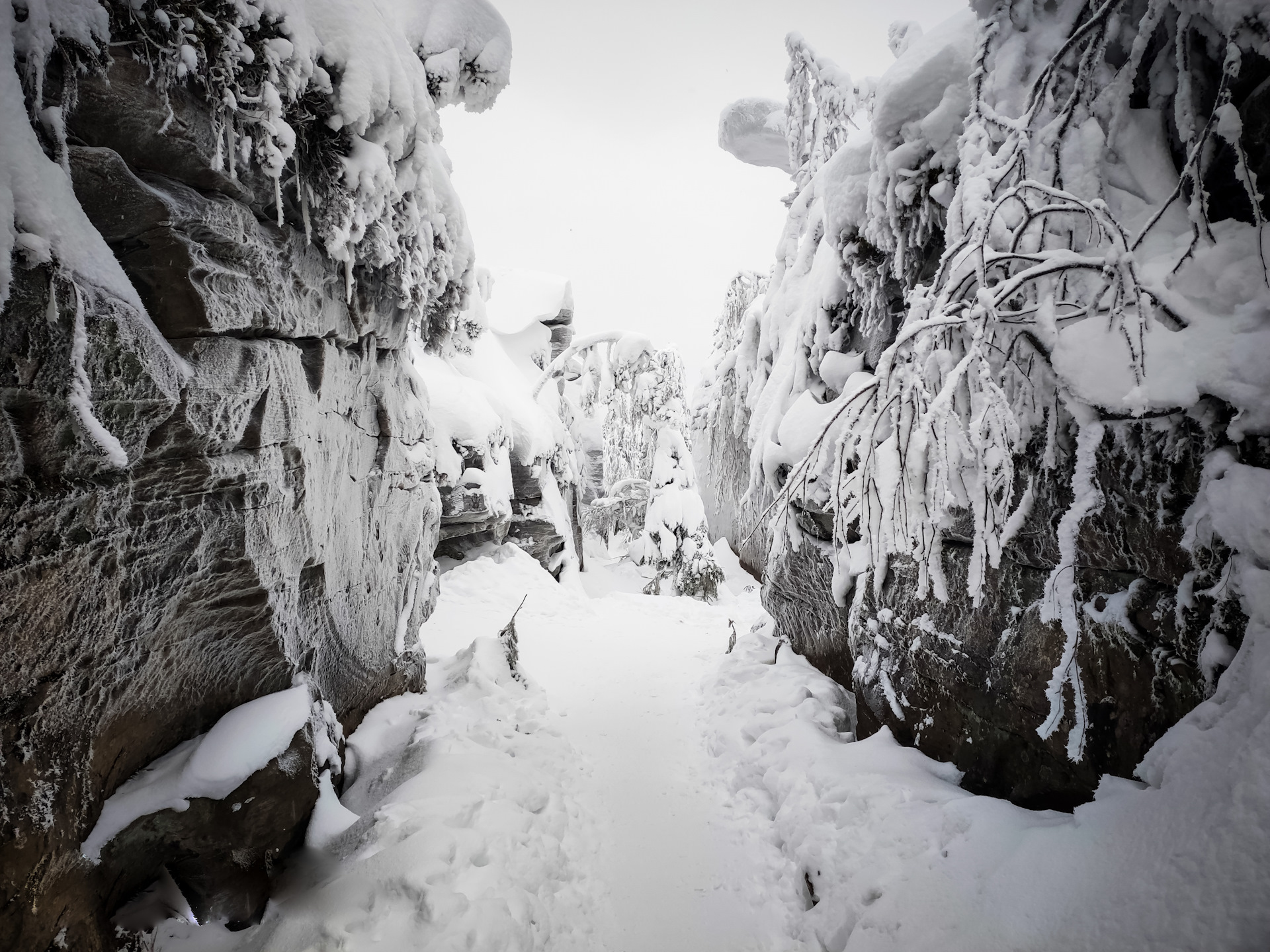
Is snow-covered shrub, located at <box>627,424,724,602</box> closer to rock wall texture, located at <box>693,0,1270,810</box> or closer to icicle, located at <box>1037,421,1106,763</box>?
rock wall texture, located at <box>693,0,1270,810</box>

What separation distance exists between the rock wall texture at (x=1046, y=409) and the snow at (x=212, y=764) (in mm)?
3112

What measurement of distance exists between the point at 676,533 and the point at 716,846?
9.42m

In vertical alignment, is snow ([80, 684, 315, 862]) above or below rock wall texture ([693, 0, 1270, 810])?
below

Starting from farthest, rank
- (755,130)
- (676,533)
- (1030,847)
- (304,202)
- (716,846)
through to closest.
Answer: (676,533) < (755,130) < (716,846) < (304,202) < (1030,847)

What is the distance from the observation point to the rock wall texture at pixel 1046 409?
190 cm

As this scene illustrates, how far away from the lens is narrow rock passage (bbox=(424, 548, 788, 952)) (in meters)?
2.79

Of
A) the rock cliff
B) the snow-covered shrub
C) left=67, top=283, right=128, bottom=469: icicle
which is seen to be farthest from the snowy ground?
the snow-covered shrub

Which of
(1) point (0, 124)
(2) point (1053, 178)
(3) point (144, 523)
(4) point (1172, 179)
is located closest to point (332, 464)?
(3) point (144, 523)

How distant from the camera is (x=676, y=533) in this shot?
12664 mm

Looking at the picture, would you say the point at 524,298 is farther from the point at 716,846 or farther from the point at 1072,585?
the point at 1072,585

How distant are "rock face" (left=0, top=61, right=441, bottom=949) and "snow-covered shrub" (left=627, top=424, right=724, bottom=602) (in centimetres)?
924

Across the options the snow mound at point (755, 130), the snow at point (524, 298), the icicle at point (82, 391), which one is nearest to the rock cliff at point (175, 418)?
the icicle at point (82, 391)

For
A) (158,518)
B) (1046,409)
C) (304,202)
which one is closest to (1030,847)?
(1046,409)

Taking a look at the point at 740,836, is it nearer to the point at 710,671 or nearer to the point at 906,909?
the point at 906,909
